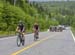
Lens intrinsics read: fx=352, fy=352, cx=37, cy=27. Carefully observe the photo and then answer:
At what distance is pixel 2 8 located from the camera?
204ft

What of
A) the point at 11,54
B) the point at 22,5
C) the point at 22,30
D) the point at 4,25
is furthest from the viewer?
the point at 22,5

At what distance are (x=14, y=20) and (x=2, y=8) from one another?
5.11 metres

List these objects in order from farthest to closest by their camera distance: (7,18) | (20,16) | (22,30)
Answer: (20,16)
(7,18)
(22,30)

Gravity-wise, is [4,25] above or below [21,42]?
below

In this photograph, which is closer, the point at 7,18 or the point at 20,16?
the point at 7,18

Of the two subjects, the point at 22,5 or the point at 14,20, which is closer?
the point at 14,20

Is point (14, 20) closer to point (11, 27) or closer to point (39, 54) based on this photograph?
point (11, 27)

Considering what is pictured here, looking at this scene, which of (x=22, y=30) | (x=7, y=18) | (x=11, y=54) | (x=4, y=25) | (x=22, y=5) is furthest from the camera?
(x=22, y=5)

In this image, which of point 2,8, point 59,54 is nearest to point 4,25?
point 2,8

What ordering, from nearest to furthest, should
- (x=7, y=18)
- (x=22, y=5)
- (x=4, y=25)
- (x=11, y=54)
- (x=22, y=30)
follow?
(x=11, y=54)
(x=22, y=30)
(x=4, y=25)
(x=7, y=18)
(x=22, y=5)

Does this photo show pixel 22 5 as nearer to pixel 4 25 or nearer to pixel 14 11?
pixel 14 11

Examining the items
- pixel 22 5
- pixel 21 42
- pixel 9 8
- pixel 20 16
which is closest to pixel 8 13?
pixel 9 8

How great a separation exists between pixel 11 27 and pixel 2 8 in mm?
4671

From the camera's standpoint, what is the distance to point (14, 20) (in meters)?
66.6
